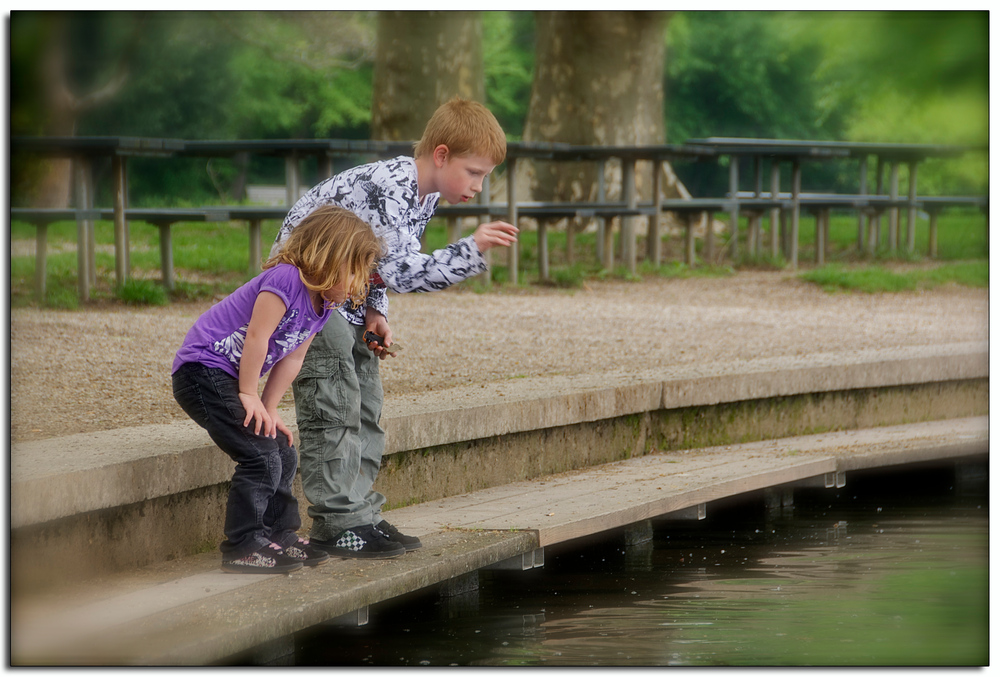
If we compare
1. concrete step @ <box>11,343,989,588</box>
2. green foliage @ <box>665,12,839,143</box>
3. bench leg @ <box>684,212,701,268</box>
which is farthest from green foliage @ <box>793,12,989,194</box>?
bench leg @ <box>684,212,701,268</box>

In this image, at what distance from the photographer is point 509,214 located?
959cm

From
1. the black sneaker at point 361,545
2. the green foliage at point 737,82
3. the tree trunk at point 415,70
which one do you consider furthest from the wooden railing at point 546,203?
the tree trunk at point 415,70

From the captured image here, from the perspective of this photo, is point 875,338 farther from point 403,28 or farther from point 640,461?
point 403,28

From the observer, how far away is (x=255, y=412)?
2.88 metres

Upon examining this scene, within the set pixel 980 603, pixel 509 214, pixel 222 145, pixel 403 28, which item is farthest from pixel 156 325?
pixel 403 28

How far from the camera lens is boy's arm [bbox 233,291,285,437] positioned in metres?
2.82

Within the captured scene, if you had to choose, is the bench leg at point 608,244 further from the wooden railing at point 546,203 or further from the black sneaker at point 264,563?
the black sneaker at point 264,563

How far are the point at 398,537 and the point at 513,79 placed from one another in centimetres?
2236

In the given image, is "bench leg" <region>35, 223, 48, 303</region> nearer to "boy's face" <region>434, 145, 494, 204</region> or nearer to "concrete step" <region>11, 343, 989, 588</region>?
"concrete step" <region>11, 343, 989, 588</region>

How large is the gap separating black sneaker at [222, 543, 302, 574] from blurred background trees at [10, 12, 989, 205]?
1.12 m

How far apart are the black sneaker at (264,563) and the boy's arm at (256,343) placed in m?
0.37

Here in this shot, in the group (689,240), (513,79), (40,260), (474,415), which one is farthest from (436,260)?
(513,79)

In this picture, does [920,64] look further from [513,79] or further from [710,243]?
[513,79]

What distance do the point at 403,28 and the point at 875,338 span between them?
23.8 ft
